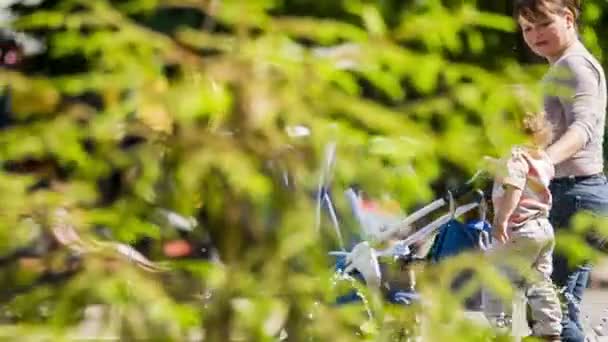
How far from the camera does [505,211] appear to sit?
527cm

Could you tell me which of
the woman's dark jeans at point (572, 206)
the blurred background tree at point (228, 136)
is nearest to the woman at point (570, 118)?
the woman's dark jeans at point (572, 206)

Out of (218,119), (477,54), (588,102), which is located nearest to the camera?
(218,119)

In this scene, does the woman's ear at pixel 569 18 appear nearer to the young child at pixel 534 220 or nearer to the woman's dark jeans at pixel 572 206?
the young child at pixel 534 220

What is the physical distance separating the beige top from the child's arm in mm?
184

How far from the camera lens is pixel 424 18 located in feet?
6.65

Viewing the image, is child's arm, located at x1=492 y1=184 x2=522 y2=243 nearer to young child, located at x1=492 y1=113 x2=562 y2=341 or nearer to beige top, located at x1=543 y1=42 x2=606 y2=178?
young child, located at x1=492 y1=113 x2=562 y2=341

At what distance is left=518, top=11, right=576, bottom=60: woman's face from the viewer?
5.01m

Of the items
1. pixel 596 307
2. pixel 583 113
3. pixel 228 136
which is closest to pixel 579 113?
pixel 583 113

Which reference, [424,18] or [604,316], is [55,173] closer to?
[424,18]

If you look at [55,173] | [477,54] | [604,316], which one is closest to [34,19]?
[55,173]

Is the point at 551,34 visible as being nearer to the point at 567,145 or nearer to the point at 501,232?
the point at 567,145

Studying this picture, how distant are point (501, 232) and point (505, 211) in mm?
113

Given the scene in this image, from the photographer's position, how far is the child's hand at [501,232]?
532cm

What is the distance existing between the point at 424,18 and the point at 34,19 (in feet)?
1.88
